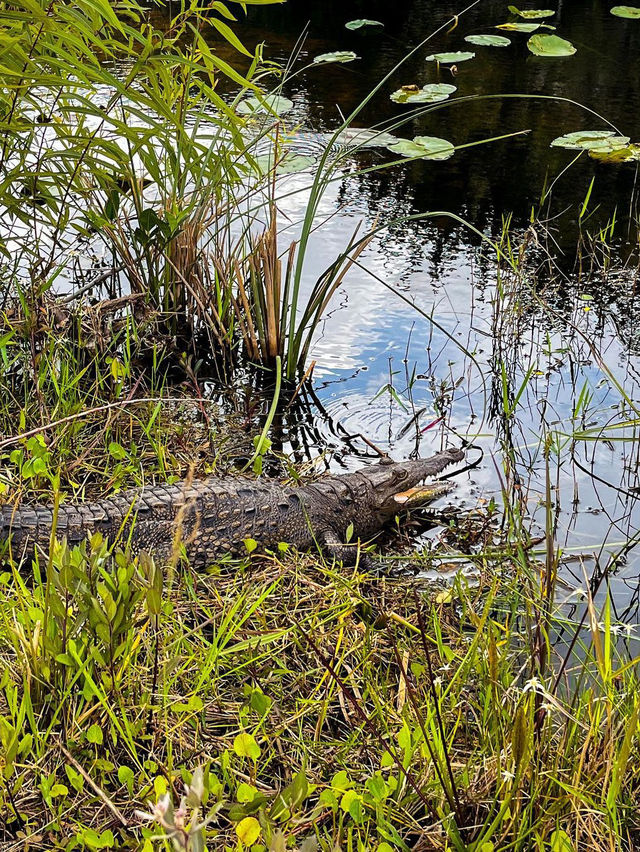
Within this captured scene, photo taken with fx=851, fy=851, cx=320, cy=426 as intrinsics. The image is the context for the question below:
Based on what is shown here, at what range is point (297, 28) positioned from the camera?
9.04m

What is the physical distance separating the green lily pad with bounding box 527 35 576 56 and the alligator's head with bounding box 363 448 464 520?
19.8ft

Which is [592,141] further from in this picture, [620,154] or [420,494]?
[420,494]

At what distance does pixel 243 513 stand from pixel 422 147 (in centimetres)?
387

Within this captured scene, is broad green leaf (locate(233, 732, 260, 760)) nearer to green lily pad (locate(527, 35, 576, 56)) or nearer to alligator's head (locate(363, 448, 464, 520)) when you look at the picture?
alligator's head (locate(363, 448, 464, 520))

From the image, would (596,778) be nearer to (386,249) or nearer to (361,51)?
(386,249)

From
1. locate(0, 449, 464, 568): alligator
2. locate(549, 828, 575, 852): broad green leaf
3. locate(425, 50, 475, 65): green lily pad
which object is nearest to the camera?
locate(549, 828, 575, 852): broad green leaf

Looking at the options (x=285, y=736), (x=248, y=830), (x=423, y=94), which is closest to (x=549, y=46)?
(x=423, y=94)

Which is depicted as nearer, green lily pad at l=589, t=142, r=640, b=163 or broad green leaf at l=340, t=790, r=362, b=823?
broad green leaf at l=340, t=790, r=362, b=823

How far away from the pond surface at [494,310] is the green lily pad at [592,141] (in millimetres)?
95

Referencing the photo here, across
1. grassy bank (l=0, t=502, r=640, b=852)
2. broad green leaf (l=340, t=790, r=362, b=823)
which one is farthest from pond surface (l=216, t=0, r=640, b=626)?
broad green leaf (l=340, t=790, r=362, b=823)

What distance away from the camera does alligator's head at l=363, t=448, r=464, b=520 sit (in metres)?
3.14

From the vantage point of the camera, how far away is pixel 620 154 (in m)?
5.61

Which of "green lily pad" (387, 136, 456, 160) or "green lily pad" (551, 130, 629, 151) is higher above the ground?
"green lily pad" (551, 130, 629, 151)

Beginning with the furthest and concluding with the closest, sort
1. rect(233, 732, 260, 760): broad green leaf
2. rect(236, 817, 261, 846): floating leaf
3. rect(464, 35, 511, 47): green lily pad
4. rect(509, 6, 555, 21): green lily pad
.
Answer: rect(509, 6, 555, 21): green lily pad < rect(464, 35, 511, 47): green lily pad < rect(233, 732, 260, 760): broad green leaf < rect(236, 817, 261, 846): floating leaf
